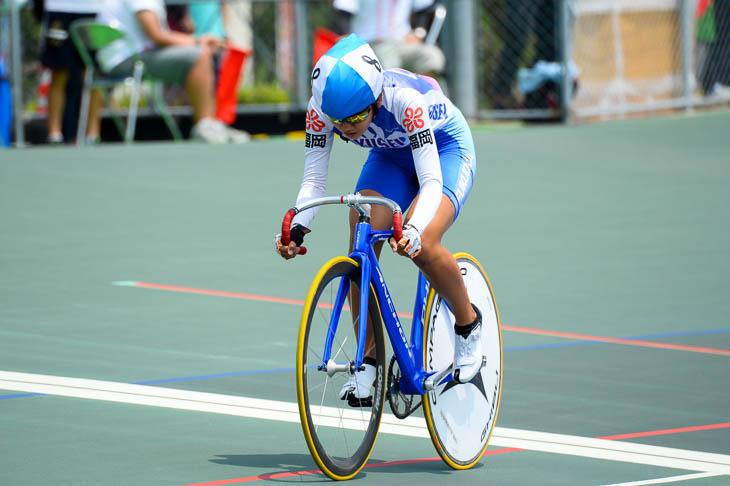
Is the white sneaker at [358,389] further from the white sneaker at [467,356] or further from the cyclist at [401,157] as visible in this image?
the white sneaker at [467,356]

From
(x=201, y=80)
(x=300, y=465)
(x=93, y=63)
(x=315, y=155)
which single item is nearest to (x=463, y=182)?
(x=315, y=155)

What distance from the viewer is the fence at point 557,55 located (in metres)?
16.0

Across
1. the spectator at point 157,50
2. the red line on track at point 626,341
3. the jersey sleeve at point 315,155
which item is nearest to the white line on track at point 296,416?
the jersey sleeve at point 315,155

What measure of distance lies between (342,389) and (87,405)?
171 centimetres

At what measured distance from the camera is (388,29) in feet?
48.3

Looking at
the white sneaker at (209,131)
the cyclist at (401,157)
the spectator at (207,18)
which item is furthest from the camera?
the spectator at (207,18)

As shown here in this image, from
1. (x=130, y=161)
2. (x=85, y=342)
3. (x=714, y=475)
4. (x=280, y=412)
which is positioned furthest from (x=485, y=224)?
(x=714, y=475)

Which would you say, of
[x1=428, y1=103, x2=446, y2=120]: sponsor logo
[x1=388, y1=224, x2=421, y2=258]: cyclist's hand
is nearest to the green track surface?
[x1=388, y1=224, x2=421, y2=258]: cyclist's hand

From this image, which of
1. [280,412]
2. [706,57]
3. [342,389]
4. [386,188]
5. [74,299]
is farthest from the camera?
[706,57]

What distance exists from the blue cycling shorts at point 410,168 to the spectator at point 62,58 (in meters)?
8.96

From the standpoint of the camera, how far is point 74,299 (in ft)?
29.8

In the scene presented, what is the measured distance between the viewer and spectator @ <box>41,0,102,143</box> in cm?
1402

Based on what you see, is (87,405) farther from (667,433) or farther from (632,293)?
(632,293)

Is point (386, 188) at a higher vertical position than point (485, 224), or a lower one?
higher
